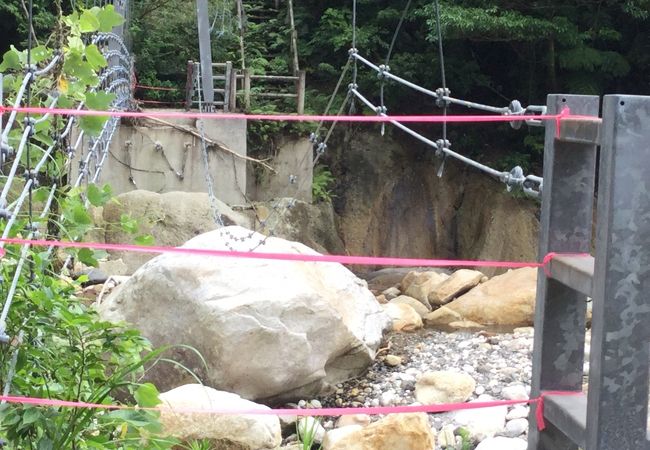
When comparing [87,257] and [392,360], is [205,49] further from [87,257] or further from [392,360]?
[87,257]

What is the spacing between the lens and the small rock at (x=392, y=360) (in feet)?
18.6

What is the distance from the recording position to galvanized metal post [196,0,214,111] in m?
9.83

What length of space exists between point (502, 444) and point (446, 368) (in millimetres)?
1498

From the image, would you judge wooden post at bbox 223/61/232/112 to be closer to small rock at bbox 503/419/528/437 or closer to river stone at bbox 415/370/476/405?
river stone at bbox 415/370/476/405

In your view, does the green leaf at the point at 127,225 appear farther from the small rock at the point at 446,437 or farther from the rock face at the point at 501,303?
the rock face at the point at 501,303

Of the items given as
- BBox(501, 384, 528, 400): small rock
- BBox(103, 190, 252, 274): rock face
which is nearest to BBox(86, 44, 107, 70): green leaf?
BBox(501, 384, 528, 400): small rock

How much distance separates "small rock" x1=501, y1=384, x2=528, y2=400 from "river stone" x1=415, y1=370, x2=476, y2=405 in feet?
0.58

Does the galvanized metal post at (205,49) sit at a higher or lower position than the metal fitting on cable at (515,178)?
higher

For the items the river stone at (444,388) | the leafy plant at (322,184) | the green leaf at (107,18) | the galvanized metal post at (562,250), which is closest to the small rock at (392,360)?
the river stone at (444,388)

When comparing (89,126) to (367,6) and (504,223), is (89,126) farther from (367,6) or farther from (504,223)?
(367,6)

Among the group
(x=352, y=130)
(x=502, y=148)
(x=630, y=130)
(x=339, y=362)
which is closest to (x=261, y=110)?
(x=352, y=130)

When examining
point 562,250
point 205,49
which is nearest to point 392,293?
point 205,49

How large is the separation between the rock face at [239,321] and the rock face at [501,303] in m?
1.82

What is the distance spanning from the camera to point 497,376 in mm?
5098
